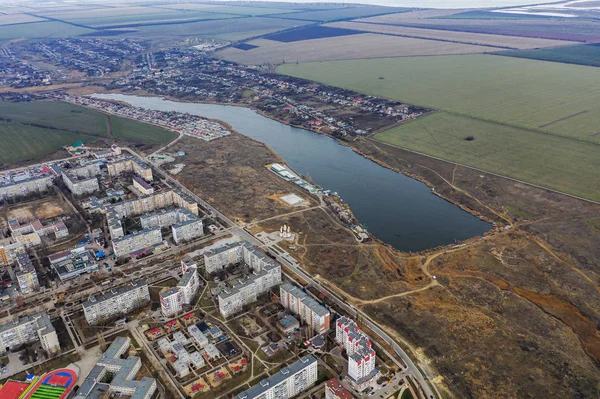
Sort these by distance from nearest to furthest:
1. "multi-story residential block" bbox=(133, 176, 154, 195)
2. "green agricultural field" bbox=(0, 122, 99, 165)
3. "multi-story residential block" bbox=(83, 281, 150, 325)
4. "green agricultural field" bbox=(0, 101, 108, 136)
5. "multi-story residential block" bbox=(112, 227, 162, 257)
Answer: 1. "multi-story residential block" bbox=(83, 281, 150, 325)
2. "multi-story residential block" bbox=(112, 227, 162, 257)
3. "multi-story residential block" bbox=(133, 176, 154, 195)
4. "green agricultural field" bbox=(0, 122, 99, 165)
5. "green agricultural field" bbox=(0, 101, 108, 136)

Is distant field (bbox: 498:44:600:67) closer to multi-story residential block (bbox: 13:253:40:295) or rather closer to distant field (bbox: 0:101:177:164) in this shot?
distant field (bbox: 0:101:177:164)

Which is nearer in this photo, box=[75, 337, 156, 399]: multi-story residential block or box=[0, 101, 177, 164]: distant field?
box=[75, 337, 156, 399]: multi-story residential block

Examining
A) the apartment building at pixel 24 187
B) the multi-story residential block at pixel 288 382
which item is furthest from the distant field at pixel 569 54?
the apartment building at pixel 24 187

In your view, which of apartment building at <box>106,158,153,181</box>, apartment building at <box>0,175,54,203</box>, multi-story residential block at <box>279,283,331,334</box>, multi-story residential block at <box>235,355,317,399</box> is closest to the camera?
multi-story residential block at <box>235,355,317,399</box>

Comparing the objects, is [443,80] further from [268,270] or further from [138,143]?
[268,270]

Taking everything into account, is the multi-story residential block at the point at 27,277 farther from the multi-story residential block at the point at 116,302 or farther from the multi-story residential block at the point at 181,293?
the multi-story residential block at the point at 181,293

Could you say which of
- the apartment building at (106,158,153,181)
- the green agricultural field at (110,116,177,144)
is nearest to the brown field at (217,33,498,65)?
the green agricultural field at (110,116,177,144)

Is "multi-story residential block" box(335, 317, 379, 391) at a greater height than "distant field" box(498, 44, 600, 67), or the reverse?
"distant field" box(498, 44, 600, 67)

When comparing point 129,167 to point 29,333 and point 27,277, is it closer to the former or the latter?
point 27,277
